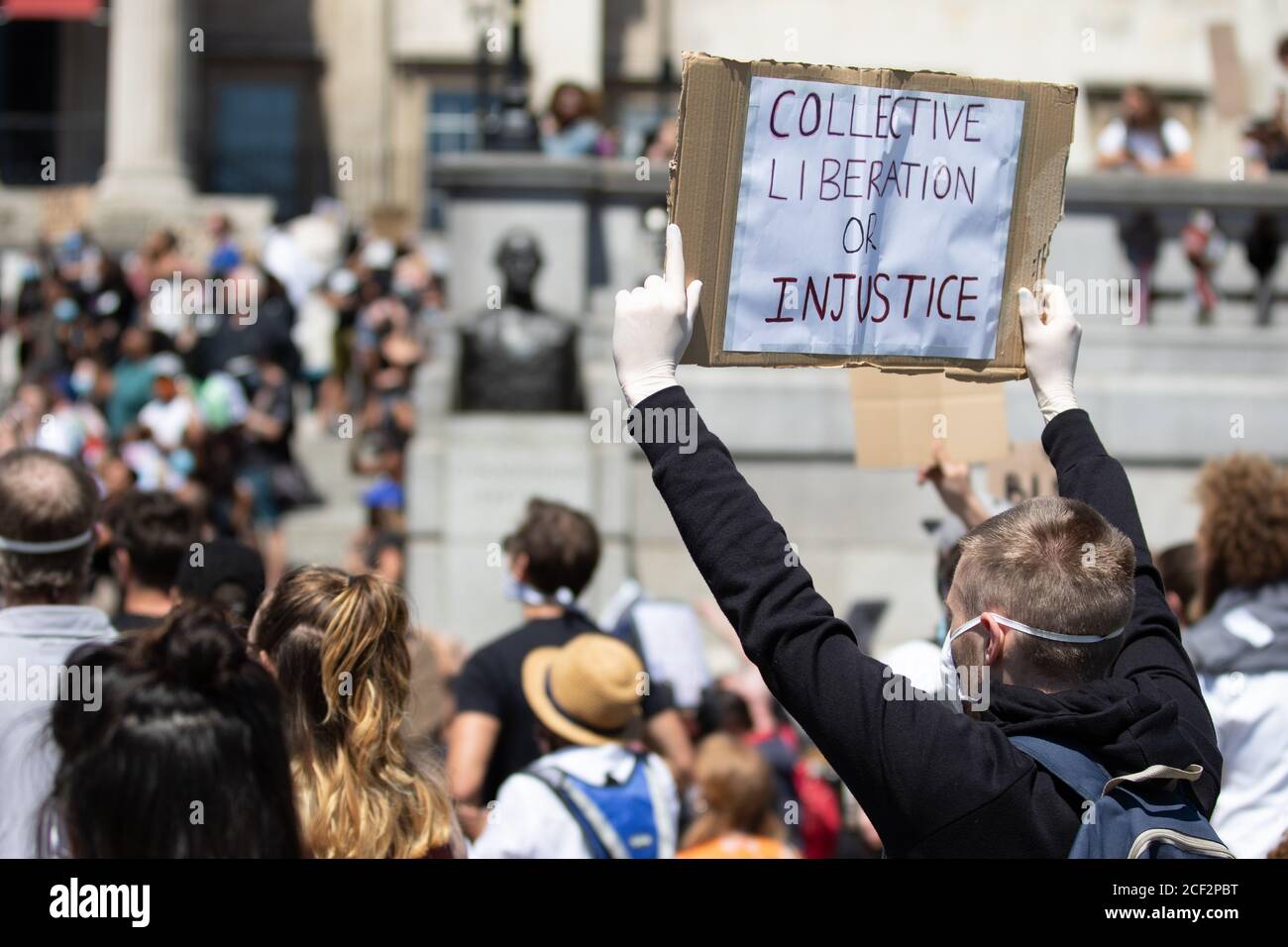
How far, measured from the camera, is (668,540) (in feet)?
32.2

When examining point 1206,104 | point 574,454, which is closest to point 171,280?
point 574,454

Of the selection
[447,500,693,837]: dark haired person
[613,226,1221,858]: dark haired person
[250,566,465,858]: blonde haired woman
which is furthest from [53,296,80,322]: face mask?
[613,226,1221,858]: dark haired person

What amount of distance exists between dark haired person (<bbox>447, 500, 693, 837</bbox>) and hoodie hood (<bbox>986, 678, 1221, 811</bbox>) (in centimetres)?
245

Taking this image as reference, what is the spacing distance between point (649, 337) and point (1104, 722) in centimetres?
93

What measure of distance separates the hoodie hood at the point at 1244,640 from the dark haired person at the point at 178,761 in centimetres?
314

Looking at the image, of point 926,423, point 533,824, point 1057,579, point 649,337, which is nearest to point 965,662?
point 1057,579

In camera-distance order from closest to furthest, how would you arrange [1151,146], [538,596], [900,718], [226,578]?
1. [900,718]
2. [226,578]
3. [538,596]
4. [1151,146]

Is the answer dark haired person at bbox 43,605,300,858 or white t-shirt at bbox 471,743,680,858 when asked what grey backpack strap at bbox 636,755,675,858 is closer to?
white t-shirt at bbox 471,743,680,858

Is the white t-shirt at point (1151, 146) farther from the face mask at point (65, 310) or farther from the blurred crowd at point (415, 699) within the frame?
the face mask at point (65, 310)

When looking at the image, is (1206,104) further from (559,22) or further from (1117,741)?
(1117,741)

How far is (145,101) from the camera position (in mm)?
21734

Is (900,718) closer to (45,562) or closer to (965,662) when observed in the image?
(965,662)

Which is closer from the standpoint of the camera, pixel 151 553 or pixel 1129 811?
pixel 1129 811

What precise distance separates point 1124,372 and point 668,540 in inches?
125
